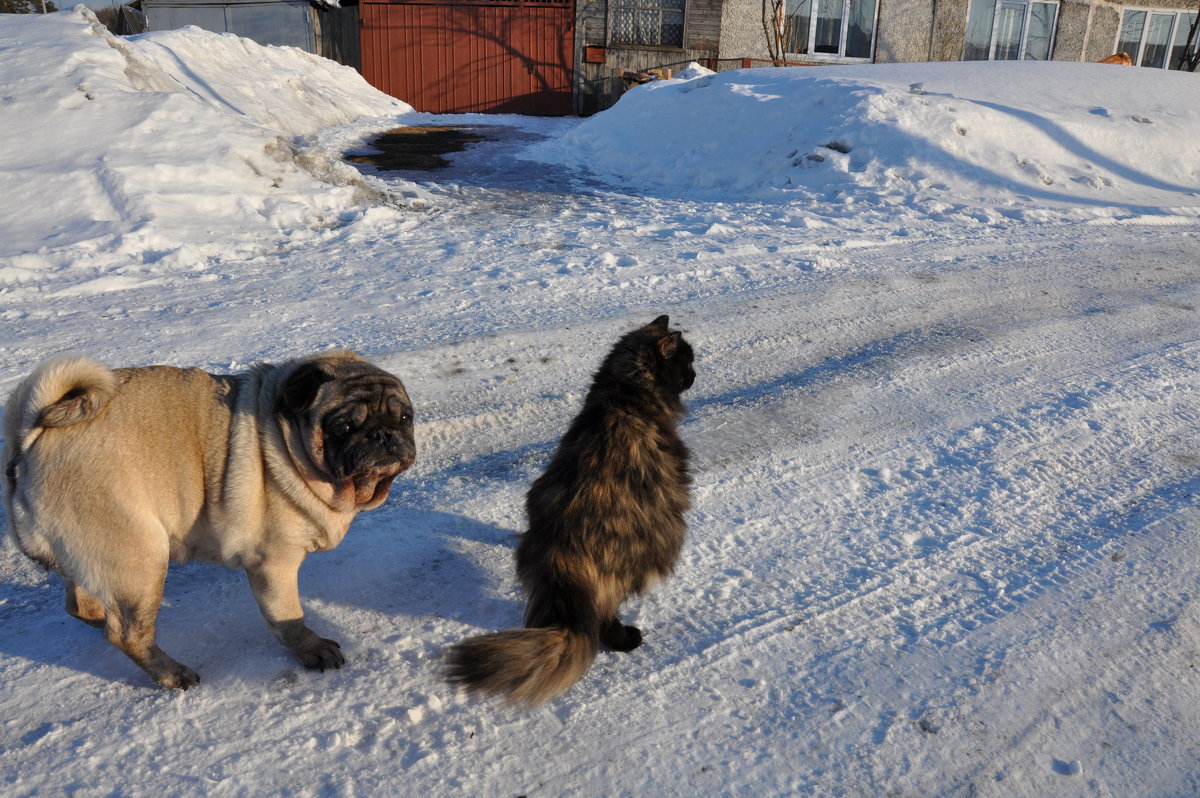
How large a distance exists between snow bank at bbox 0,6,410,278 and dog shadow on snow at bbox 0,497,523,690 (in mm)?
4802

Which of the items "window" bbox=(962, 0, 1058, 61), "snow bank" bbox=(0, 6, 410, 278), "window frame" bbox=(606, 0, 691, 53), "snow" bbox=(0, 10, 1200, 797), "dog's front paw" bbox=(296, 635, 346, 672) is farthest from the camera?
→ "window" bbox=(962, 0, 1058, 61)

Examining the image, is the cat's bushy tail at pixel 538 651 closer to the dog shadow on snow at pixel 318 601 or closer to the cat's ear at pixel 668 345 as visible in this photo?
the dog shadow on snow at pixel 318 601

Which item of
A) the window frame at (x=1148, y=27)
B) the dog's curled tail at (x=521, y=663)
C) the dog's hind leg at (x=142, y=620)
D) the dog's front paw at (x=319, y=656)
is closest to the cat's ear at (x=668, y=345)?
the dog's curled tail at (x=521, y=663)

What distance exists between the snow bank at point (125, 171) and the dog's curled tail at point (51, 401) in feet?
17.2

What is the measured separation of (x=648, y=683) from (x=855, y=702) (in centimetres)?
77

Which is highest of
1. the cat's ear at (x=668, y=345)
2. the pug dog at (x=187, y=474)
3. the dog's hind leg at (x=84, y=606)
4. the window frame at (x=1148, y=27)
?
the window frame at (x=1148, y=27)

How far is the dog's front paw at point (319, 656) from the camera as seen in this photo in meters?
2.99

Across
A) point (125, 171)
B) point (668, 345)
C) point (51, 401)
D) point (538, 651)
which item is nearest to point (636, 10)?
point (125, 171)

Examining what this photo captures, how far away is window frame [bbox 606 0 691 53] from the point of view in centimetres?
2550

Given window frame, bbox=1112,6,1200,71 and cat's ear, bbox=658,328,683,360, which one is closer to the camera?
cat's ear, bbox=658,328,683,360

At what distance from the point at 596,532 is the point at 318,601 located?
52.9 inches

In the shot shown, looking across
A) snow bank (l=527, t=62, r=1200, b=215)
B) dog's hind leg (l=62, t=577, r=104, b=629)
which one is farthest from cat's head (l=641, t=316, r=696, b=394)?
snow bank (l=527, t=62, r=1200, b=215)

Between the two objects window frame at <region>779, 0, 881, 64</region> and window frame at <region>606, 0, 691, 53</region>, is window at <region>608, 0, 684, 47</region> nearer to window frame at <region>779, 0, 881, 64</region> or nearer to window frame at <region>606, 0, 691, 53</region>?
window frame at <region>606, 0, 691, 53</region>

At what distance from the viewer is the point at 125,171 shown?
29.8ft
